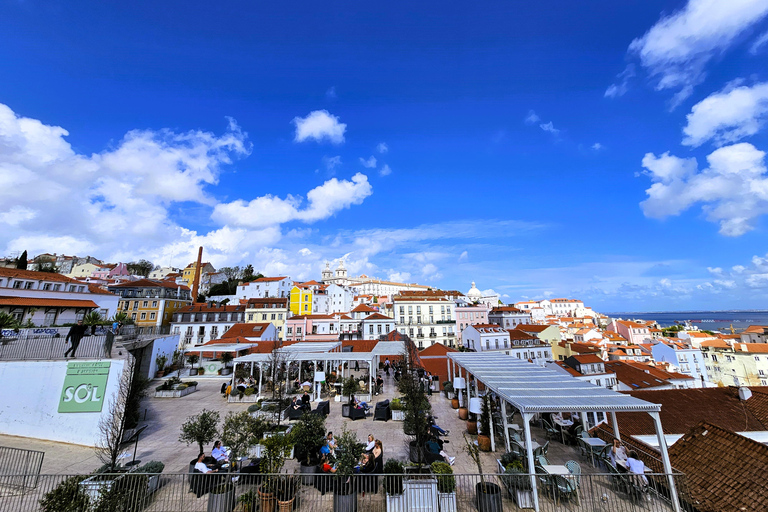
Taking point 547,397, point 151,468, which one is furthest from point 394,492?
point 151,468

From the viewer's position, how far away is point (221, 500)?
6.81 metres

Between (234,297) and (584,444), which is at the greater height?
(234,297)

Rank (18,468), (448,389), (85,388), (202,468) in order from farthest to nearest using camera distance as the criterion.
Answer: (448,389)
(85,388)
(18,468)
(202,468)

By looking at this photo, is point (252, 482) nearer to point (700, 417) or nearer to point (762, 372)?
point (700, 417)

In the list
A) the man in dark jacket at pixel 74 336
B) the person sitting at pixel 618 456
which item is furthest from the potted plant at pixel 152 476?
the person sitting at pixel 618 456

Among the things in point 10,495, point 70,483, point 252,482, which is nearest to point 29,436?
point 10,495

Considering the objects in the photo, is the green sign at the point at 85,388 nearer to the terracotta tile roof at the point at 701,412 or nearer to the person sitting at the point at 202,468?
the person sitting at the point at 202,468

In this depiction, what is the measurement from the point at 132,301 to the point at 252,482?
5433 cm

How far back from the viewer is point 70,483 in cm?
582

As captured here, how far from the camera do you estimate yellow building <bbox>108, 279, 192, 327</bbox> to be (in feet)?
160

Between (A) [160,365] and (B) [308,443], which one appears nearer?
(B) [308,443]

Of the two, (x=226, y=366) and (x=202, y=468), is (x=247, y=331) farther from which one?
(x=202, y=468)

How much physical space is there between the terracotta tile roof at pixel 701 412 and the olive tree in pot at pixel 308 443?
1246 cm

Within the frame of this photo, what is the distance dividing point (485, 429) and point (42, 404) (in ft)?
56.8
